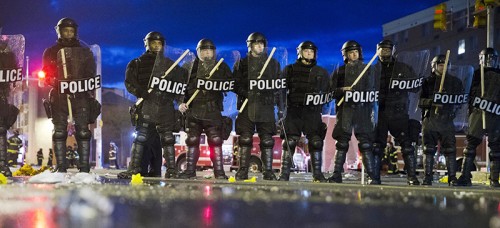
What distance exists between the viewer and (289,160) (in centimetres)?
982

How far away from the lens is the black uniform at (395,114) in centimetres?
983

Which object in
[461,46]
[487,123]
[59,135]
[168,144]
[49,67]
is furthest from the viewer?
[461,46]

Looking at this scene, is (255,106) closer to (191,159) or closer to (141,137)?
(191,159)

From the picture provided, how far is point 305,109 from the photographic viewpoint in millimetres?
9781

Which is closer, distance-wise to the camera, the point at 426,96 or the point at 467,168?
the point at 467,168

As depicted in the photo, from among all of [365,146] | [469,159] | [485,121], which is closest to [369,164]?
[365,146]

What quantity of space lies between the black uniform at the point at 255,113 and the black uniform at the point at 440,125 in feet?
7.80

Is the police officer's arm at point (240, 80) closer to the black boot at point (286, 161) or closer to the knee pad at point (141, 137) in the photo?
the black boot at point (286, 161)

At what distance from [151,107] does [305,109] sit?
7.75 ft

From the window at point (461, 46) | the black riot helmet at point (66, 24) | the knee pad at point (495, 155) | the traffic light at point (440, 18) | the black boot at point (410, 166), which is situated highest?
the window at point (461, 46)

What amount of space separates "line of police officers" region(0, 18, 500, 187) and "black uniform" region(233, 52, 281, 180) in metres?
0.02

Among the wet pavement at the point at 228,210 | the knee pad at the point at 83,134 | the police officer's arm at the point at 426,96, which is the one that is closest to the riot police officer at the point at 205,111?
the knee pad at the point at 83,134

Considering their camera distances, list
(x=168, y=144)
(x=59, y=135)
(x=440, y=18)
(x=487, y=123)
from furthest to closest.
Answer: (x=440, y=18) → (x=487, y=123) → (x=168, y=144) → (x=59, y=135)

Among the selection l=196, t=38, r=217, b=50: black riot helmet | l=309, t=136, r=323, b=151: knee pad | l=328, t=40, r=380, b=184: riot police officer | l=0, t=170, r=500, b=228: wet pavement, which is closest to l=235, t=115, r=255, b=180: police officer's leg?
l=309, t=136, r=323, b=151: knee pad
